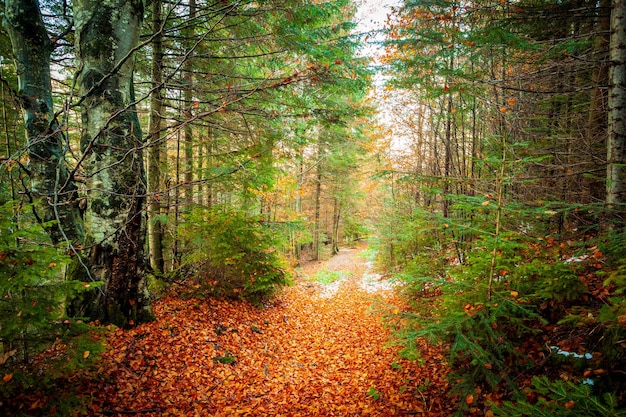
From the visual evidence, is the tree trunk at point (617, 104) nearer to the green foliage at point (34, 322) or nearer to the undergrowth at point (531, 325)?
the undergrowth at point (531, 325)

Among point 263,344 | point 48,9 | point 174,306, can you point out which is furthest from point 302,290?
point 48,9

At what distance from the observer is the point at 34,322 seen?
2.34m

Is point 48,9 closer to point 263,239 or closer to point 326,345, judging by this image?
point 263,239

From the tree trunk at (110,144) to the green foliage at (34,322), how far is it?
972 millimetres

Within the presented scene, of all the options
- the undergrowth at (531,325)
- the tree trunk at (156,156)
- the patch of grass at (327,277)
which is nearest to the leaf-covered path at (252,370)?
the undergrowth at (531,325)

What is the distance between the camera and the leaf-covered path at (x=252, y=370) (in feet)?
12.0

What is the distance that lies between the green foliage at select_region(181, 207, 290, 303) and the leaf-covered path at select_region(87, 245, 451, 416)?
497 mm

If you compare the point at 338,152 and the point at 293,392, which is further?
the point at 338,152

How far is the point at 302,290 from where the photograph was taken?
1080 cm

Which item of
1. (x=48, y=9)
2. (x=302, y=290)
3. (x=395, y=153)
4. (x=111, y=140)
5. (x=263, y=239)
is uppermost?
(x=48, y=9)

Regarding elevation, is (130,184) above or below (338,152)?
below

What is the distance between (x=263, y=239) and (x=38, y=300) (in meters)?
4.91

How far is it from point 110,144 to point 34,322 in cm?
252

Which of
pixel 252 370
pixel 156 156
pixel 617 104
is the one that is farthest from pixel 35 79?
pixel 617 104
